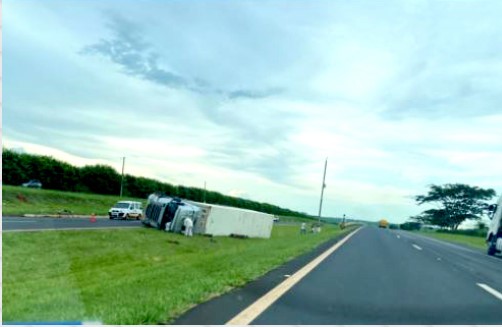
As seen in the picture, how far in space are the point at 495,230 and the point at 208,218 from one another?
17183mm

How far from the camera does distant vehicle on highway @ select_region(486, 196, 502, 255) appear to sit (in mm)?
31328

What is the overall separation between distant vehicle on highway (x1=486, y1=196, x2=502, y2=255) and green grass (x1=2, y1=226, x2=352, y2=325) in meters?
11.7

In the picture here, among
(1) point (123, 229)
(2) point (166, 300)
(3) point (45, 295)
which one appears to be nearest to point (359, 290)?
(2) point (166, 300)

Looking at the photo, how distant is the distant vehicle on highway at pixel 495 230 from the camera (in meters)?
31.3

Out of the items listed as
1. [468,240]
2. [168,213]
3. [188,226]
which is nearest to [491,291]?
[188,226]

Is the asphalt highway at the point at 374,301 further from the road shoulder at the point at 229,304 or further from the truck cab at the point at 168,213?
the truck cab at the point at 168,213

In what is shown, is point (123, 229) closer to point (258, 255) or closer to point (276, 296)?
point (258, 255)

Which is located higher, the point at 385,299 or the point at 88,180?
the point at 88,180

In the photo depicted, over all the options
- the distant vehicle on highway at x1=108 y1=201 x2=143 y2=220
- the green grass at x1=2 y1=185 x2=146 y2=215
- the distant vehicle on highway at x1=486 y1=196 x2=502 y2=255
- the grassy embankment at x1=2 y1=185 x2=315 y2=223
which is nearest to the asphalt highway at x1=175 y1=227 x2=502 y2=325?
the grassy embankment at x1=2 y1=185 x2=315 y2=223

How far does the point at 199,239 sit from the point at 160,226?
7.10m

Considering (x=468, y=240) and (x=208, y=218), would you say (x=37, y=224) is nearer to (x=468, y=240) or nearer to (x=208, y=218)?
(x=208, y=218)

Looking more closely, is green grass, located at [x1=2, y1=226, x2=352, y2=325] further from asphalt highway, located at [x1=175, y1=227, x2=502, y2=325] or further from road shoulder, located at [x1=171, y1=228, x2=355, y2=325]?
asphalt highway, located at [x1=175, y1=227, x2=502, y2=325]

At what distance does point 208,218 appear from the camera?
22922 millimetres

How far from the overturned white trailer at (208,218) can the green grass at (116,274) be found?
1.81 ft
